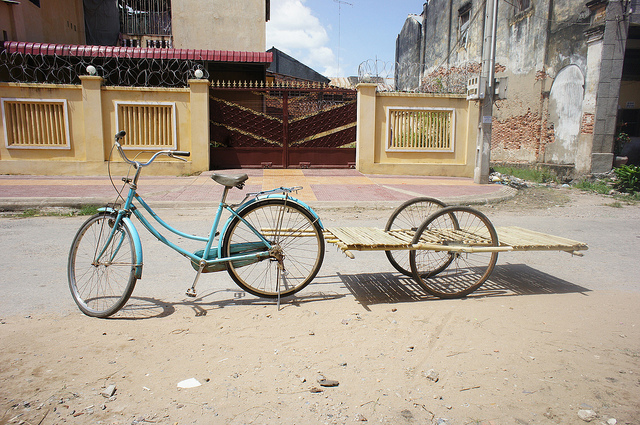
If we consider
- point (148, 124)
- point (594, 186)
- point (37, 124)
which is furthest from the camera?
point (594, 186)

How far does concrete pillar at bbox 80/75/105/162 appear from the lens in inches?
497

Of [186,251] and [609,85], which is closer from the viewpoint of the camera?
[186,251]

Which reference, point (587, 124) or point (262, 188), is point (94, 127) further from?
point (587, 124)

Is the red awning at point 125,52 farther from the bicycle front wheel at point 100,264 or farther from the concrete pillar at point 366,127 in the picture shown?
the bicycle front wheel at point 100,264

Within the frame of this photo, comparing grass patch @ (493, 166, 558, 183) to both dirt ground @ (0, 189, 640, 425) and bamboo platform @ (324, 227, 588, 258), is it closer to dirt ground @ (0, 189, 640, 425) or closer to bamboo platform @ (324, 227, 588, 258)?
bamboo platform @ (324, 227, 588, 258)

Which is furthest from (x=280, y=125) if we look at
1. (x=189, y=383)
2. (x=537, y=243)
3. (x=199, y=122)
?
(x=189, y=383)

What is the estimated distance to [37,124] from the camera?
12.8 meters

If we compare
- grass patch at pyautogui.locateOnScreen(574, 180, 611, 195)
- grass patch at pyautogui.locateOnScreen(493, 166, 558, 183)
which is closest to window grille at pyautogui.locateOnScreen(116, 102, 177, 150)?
grass patch at pyautogui.locateOnScreen(493, 166, 558, 183)

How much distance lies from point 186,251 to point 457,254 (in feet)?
8.02

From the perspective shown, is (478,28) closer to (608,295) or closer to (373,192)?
(373,192)

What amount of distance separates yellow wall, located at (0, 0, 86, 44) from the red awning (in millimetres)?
1150

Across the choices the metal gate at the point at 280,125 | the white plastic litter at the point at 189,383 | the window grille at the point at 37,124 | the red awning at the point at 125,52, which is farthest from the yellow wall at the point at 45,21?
the white plastic litter at the point at 189,383

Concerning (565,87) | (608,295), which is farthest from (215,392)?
(565,87)

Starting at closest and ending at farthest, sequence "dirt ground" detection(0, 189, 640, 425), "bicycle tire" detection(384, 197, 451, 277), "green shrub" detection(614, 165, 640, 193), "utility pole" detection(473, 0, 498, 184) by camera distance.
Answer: "dirt ground" detection(0, 189, 640, 425)
"bicycle tire" detection(384, 197, 451, 277)
"utility pole" detection(473, 0, 498, 184)
"green shrub" detection(614, 165, 640, 193)
